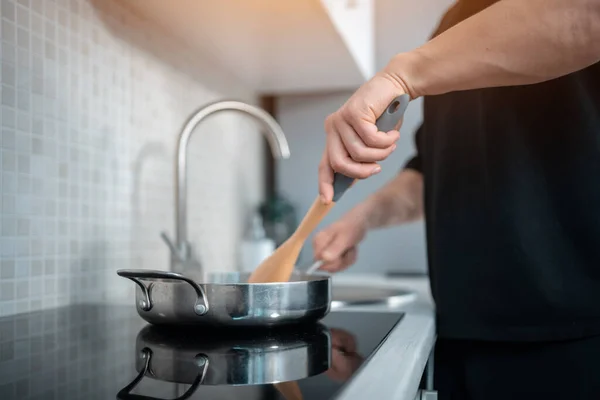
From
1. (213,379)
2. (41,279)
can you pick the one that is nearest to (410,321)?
(213,379)

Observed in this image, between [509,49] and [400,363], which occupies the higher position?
[509,49]

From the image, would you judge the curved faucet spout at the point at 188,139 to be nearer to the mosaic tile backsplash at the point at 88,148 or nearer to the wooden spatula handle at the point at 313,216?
the mosaic tile backsplash at the point at 88,148

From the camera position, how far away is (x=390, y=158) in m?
1.73

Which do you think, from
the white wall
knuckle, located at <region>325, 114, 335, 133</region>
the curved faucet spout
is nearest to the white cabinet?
the white wall

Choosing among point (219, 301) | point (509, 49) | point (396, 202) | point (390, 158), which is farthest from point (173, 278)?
point (390, 158)

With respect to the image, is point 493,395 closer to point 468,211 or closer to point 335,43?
point 468,211

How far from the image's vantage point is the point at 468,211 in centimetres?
83

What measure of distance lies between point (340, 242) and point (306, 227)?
0.87 feet

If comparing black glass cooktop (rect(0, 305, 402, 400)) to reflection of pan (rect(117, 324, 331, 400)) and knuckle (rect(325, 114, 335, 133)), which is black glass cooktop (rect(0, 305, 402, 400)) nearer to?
reflection of pan (rect(117, 324, 331, 400))

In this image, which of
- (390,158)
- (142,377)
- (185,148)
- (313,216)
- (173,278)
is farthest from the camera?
(390,158)

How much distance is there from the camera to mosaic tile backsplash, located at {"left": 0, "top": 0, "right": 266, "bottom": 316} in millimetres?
776

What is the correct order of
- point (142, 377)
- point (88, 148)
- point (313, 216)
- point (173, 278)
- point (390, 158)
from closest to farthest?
1. point (142, 377)
2. point (173, 278)
3. point (313, 216)
4. point (88, 148)
5. point (390, 158)

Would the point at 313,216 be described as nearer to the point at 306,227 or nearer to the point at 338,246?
the point at 306,227

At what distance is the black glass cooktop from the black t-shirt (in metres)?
0.12
